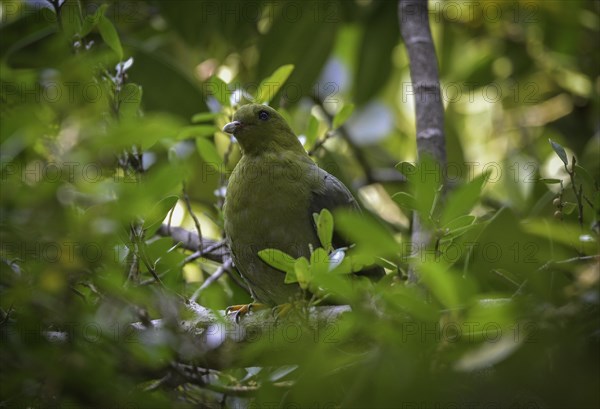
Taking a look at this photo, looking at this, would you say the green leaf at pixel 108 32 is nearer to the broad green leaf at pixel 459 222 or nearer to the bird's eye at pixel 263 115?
the bird's eye at pixel 263 115

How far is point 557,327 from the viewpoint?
65.0 inches

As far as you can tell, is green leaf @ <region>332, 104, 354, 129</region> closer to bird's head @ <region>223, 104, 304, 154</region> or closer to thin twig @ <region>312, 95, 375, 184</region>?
bird's head @ <region>223, 104, 304, 154</region>

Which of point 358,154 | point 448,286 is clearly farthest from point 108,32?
point 358,154

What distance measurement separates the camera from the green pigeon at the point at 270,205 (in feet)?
12.4

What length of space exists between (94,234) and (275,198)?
7.91 feet

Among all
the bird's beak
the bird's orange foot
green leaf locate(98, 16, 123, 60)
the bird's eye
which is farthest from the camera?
the bird's eye

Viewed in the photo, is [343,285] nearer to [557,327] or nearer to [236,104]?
[557,327]

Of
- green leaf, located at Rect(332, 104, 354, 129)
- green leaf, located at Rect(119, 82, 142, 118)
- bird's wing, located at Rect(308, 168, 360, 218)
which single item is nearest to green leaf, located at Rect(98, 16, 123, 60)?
green leaf, located at Rect(119, 82, 142, 118)

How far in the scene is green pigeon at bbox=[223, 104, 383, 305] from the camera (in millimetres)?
3777

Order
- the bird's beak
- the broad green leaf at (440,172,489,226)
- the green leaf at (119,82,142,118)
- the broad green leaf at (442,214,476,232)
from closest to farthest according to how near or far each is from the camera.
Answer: the broad green leaf at (440,172,489,226)
the broad green leaf at (442,214,476,232)
the green leaf at (119,82,142,118)
the bird's beak

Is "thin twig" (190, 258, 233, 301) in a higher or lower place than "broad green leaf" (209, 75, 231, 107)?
lower

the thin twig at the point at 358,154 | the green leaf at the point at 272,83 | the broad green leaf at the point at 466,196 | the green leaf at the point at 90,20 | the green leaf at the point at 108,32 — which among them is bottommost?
the thin twig at the point at 358,154

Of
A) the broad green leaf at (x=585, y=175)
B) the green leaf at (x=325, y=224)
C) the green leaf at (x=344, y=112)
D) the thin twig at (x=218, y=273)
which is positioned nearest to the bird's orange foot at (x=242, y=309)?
the thin twig at (x=218, y=273)

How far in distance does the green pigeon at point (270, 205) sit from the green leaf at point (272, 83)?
0.95 ft
